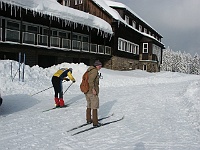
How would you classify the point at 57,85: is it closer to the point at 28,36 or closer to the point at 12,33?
the point at 12,33

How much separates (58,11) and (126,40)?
1405 cm

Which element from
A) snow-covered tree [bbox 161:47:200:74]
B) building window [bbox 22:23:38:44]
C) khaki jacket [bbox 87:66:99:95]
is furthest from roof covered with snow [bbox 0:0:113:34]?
snow-covered tree [bbox 161:47:200:74]

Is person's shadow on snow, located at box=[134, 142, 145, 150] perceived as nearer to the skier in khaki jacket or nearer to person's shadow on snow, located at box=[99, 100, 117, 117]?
the skier in khaki jacket

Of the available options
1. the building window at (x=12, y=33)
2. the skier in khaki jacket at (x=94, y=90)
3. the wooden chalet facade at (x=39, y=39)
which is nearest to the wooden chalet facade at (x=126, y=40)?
A: the wooden chalet facade at (x=39, y=39)

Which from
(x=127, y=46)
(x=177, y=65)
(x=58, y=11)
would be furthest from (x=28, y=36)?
(x=177, y=65)

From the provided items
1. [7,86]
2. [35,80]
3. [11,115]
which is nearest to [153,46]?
[35,80]

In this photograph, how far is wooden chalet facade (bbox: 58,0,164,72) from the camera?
94.1ft

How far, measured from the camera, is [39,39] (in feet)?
64.4

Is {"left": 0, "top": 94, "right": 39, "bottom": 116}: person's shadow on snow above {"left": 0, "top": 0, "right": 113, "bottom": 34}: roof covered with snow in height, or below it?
below

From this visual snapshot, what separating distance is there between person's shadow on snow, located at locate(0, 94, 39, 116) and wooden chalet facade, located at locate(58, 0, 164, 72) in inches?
762

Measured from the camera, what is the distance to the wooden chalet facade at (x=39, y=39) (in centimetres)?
1777

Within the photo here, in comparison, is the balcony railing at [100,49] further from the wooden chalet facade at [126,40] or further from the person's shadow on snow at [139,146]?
the person's shadow on snow at [139,146]

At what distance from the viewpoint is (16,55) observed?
19.0 m

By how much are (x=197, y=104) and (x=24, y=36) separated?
14.5 metres
